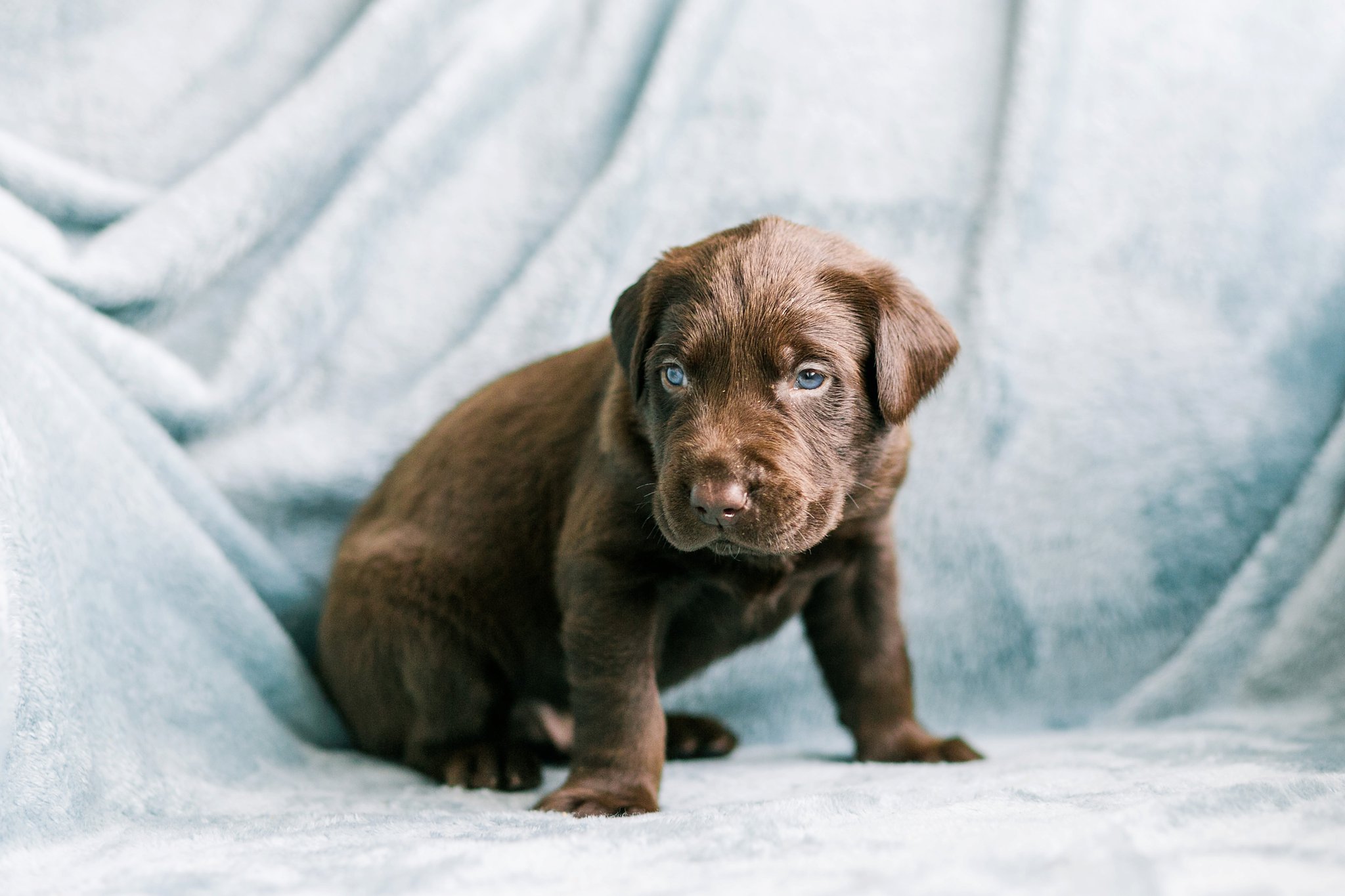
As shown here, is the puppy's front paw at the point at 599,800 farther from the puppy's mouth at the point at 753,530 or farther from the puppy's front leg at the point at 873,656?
the puppy's front leg at the point at 873,656

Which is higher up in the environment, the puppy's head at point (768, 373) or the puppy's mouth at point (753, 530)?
the puppy's head at point (768, 373)

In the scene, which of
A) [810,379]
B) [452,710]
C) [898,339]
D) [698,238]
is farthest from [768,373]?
[698,238]

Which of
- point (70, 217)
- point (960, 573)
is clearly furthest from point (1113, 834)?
point (70, 217)

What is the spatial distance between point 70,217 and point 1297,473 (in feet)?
12.0

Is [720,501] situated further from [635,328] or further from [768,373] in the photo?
[635,328]

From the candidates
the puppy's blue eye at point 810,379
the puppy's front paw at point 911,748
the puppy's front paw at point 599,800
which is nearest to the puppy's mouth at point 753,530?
the puppy's blue eye at point 810,379

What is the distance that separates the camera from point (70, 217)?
141 inches

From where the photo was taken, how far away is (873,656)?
2953 mm

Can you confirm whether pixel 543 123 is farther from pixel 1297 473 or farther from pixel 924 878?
pixel 924 878

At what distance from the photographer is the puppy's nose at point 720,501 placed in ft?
7.00

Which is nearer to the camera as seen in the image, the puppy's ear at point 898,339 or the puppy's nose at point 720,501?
the puppy's nose at point 720,501

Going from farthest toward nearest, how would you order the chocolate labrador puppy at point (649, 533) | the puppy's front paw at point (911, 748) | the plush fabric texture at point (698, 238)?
the plush fabric texture at point (698, 238) < the puppy's front paw at point (911, 748) < the chocolate labrador puppy at point (649, 533)

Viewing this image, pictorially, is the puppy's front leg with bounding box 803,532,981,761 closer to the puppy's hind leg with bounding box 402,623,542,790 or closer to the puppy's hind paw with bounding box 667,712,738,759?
the puppy's hind paw with bounding box 667,712,738,759

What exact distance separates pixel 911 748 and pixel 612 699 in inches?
32.5
